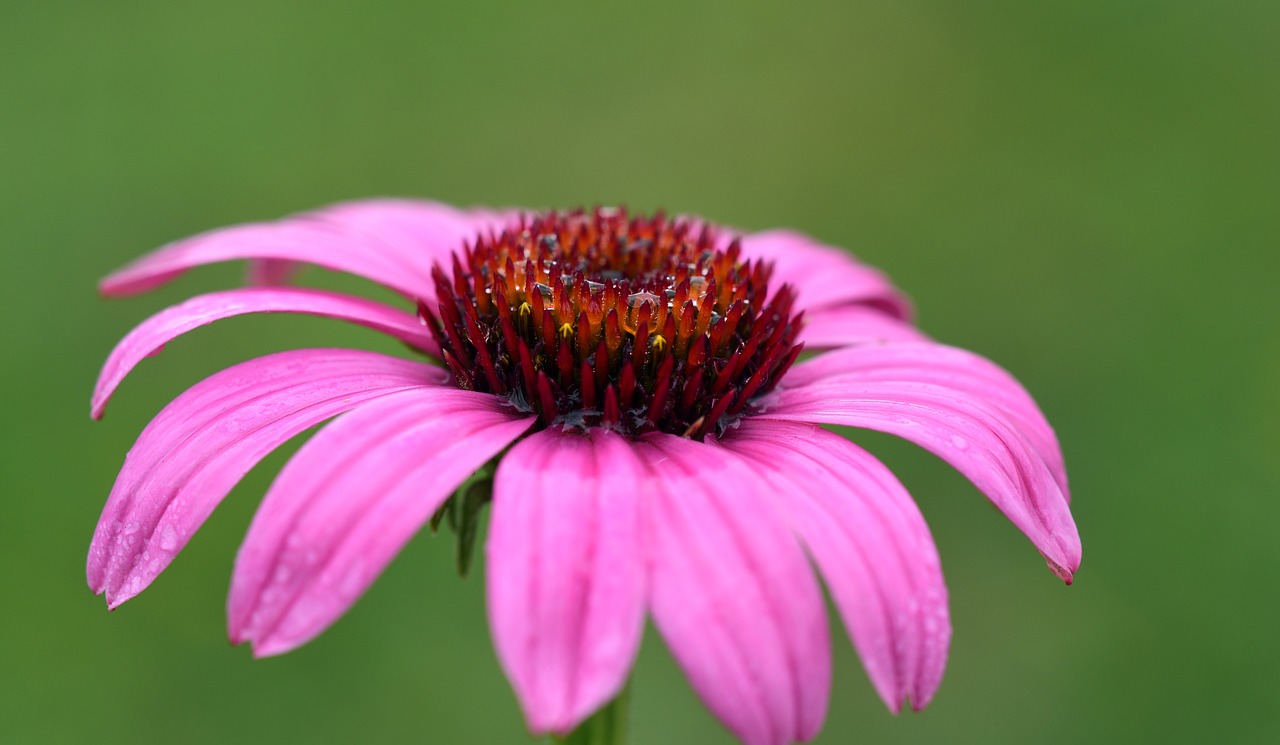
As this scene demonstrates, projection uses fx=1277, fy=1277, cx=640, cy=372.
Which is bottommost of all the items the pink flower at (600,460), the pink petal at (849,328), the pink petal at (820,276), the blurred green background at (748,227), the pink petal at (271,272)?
the blurred green background at (748,227)

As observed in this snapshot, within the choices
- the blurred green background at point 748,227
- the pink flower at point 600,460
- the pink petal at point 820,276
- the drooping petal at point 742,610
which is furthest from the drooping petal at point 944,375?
the blurred green background at point 748,227

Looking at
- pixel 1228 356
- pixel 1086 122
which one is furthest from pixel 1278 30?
pixel 1228 356

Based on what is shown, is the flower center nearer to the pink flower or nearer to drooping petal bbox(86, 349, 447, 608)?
the pink flower

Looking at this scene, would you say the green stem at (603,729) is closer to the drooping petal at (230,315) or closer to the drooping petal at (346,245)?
the drooping petal at (230,315)

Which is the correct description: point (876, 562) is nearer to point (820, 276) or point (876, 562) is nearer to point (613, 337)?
point (613, 337)

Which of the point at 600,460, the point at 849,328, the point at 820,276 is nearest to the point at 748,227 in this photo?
the point at 820,276

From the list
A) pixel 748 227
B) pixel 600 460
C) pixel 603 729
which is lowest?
pixel 748 227
